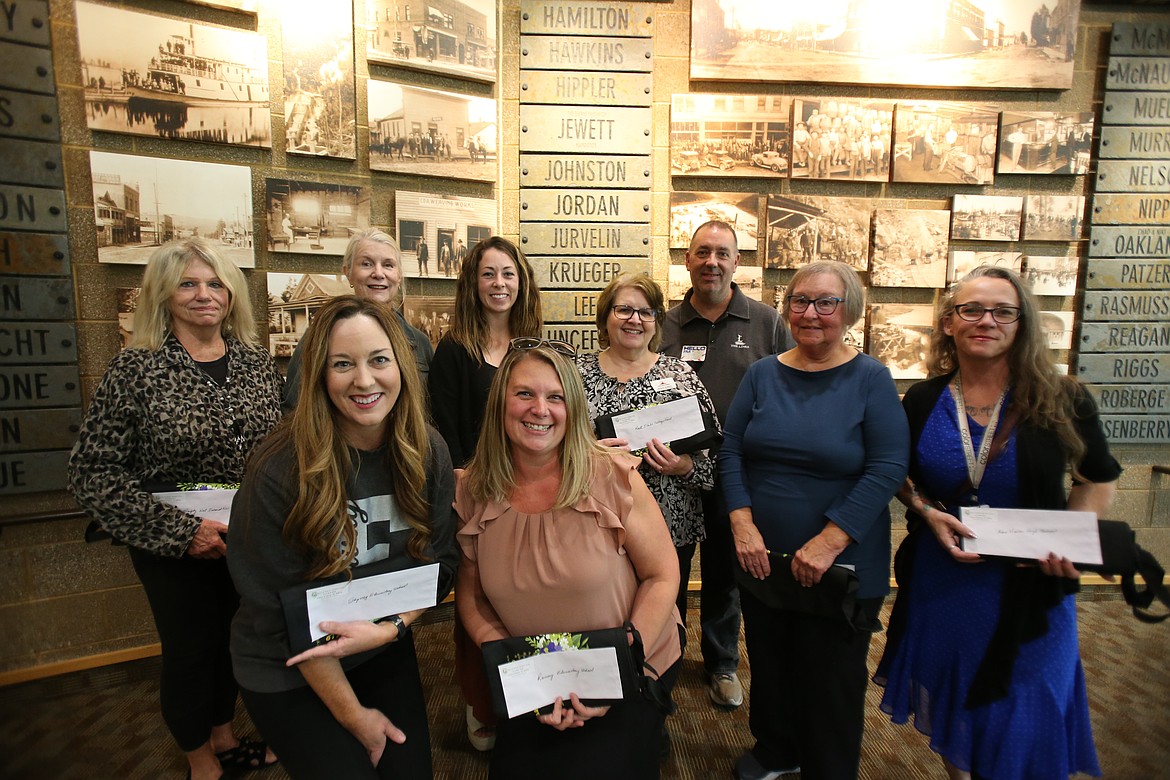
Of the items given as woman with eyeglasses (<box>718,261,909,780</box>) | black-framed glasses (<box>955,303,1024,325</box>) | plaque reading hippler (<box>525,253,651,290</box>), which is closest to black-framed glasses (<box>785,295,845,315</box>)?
woman with eyeglasses (<box>718,261,909,780</box>)

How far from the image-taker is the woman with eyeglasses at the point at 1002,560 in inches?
61.9

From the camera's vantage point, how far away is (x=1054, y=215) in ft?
11.4

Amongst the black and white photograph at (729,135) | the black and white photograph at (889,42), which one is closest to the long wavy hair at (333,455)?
the black and white photograph at (729,135)

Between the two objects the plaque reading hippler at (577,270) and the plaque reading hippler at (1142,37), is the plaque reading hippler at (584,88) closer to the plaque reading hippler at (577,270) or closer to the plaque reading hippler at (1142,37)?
the plaque reading hippler at (577,270)

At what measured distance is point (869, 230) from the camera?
3475 millimetres

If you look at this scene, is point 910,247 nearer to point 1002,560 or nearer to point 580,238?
point 580,238

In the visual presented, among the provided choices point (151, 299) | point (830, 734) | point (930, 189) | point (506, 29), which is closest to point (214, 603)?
point (151, 299)

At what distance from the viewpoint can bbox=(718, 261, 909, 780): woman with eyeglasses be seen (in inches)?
67.9

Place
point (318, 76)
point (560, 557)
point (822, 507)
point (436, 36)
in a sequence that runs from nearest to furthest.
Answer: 1. point (560, 557)
2. point (822, 507)
3. point (318, 76)
4. point (436, 36)

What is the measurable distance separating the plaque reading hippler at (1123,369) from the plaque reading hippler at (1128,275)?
442mm

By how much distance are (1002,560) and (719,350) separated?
1337 mm

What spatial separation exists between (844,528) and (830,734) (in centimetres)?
66

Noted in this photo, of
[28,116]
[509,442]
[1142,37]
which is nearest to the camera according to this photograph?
[509,442]

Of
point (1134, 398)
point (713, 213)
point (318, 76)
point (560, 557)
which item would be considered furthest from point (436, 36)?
point (1134, 398)
